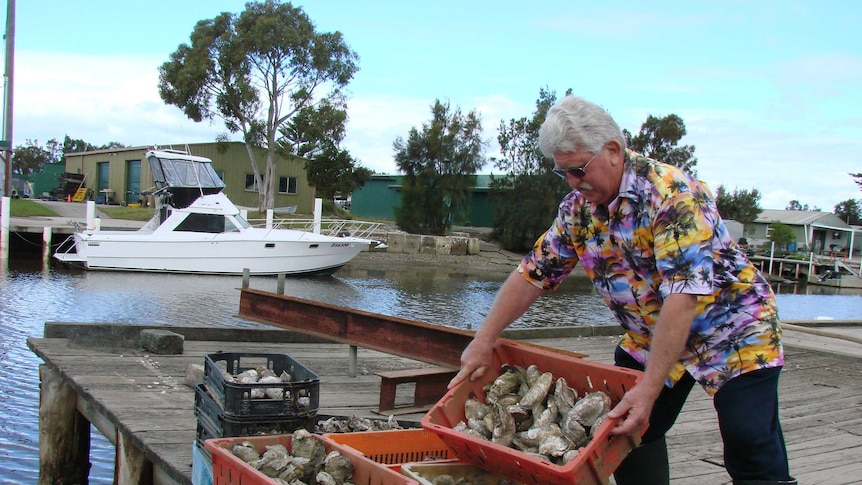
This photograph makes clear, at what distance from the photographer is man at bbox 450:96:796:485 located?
2684 mm

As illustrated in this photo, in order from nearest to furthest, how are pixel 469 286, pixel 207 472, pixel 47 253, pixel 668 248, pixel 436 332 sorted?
pixel 668 248, pixel 207 472, pixel 436 332, pixel 47 253, pixel 469 286

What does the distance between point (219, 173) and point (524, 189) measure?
Result: 60.0ft

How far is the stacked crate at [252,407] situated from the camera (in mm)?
3504

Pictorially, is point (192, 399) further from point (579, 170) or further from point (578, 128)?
point (578, 128)

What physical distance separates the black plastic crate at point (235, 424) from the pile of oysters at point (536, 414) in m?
0.94

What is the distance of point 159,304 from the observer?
18.8 meters

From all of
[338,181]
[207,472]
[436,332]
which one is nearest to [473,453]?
[207,472]

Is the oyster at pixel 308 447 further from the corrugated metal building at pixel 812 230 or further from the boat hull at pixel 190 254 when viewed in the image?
the corrugated metal building at pixel 812 230

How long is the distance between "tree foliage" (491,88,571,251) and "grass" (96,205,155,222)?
19.5 meters

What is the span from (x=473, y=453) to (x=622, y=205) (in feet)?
3.61

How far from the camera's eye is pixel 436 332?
20.6 feet

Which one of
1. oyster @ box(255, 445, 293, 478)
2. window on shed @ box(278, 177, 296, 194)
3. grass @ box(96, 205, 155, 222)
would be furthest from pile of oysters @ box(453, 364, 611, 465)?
window on shed @ box(278, 177, 296, 194)

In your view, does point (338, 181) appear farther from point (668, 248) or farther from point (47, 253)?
point (668, 248)

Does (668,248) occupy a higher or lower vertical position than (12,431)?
higher
